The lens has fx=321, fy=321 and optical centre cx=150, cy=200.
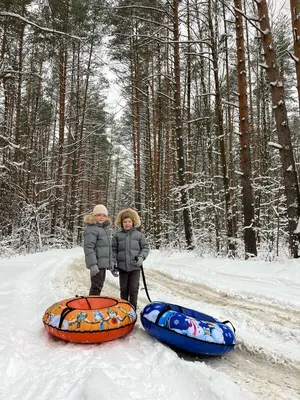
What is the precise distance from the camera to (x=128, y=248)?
197 inches

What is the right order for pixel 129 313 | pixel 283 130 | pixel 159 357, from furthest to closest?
pixel 283 130 → pixel 129 313 → pixel 159 357

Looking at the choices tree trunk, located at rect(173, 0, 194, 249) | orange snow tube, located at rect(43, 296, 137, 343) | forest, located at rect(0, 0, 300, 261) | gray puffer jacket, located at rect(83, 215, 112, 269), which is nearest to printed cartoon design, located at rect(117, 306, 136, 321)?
orange snow tube, located at rect(43, 296, 137, 343)

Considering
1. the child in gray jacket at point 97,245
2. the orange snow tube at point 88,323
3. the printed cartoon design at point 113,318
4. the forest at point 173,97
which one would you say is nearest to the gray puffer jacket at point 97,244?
the child in gray jacket at point 97,245

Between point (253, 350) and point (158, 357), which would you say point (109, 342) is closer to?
point (158, 357)

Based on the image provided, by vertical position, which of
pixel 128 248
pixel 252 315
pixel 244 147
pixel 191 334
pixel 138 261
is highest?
pixel 244 147

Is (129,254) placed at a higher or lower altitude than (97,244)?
lower

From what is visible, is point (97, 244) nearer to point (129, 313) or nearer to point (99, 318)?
point (129, 313)

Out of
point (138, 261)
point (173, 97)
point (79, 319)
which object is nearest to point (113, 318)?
point (79, 319)

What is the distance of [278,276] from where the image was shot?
23.3 feet

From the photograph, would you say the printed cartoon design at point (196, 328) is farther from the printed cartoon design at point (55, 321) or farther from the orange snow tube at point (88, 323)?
the printed cartoon design at point (55, 321)

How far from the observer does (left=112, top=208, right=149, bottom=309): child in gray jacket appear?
16.4ft

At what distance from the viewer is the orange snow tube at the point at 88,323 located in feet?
11.9

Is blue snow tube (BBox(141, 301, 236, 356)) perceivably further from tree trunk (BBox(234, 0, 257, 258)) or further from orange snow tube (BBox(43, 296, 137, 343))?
tree trunk (BBox(234, 0, 257, 258))

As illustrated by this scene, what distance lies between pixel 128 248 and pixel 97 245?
498mm
